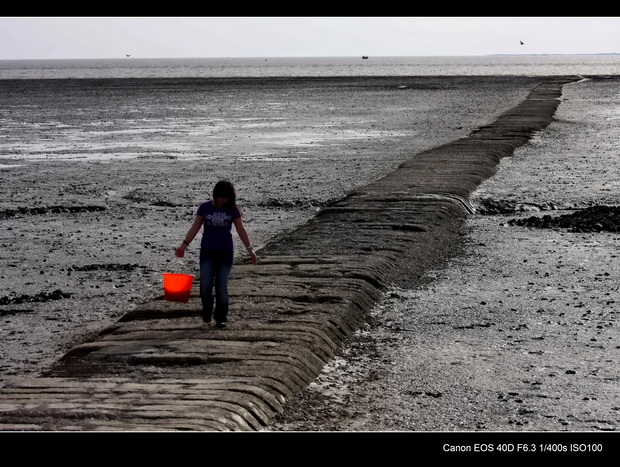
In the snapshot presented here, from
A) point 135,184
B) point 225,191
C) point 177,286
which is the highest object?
point 225,191

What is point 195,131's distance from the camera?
28.3m

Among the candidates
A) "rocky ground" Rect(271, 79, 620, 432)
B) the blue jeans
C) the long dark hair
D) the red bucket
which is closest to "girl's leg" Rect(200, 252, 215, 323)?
the blue jeans

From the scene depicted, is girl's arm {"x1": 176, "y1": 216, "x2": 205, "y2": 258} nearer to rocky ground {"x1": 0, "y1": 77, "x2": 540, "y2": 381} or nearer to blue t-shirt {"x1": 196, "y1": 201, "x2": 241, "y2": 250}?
blue t-shirt {"x1": 196, "y1": 201, "x2": 241, "y2": 250}

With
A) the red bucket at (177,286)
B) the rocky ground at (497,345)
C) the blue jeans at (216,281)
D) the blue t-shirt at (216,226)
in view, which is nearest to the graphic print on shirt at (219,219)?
the blue t-shirt at (216,226)

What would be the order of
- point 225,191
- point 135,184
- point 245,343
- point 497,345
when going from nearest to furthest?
point 245,343 → point 497,345 → point 225,191 → point 135,184

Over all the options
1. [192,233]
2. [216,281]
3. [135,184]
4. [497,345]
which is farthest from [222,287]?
[135,184]

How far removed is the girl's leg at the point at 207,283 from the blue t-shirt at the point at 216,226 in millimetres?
81

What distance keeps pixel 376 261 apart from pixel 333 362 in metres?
2.50

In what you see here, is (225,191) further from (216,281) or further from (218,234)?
(216,281)

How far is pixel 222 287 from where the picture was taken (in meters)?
6.64

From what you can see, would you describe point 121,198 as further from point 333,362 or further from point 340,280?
point 333,362

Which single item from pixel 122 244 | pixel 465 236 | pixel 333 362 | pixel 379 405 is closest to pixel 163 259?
pixel 122 244

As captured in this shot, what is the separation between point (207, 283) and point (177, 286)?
0.28m
